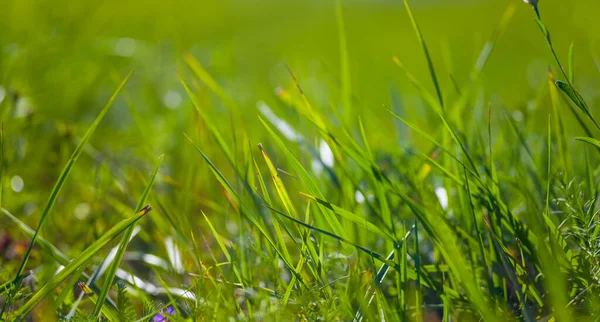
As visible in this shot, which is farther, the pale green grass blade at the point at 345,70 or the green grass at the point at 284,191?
the pale green grass blade at the point at 345,70

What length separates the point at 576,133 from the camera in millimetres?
1418

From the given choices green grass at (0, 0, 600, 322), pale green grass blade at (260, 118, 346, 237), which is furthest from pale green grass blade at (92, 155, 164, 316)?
pale green grass blade at (260, 118, 346, 237)

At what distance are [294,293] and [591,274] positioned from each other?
334 mm

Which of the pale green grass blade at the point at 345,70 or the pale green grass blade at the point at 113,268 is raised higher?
the pale green grass blade at the point at 345,70

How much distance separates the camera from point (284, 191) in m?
0.69

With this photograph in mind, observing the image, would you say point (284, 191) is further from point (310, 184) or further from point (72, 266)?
point (72, 266)

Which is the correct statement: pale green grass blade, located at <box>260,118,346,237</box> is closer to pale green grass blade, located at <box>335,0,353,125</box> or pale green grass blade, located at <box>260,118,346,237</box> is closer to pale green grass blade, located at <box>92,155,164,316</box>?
pale green grass blade, located at <box>92,155,164,316</box>

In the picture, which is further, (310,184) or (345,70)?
(345,70)

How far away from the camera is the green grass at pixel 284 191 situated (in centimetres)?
61

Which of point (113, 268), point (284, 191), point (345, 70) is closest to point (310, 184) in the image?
point (284, 191)

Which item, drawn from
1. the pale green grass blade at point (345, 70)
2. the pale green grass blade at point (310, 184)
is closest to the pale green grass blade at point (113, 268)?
the pale green grass blade at point (310, 184)

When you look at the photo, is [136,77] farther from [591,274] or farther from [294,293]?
[591,274]

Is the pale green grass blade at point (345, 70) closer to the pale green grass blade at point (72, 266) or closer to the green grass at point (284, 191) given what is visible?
the green grass at point (284, 191)

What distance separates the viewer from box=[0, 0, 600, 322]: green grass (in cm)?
61
